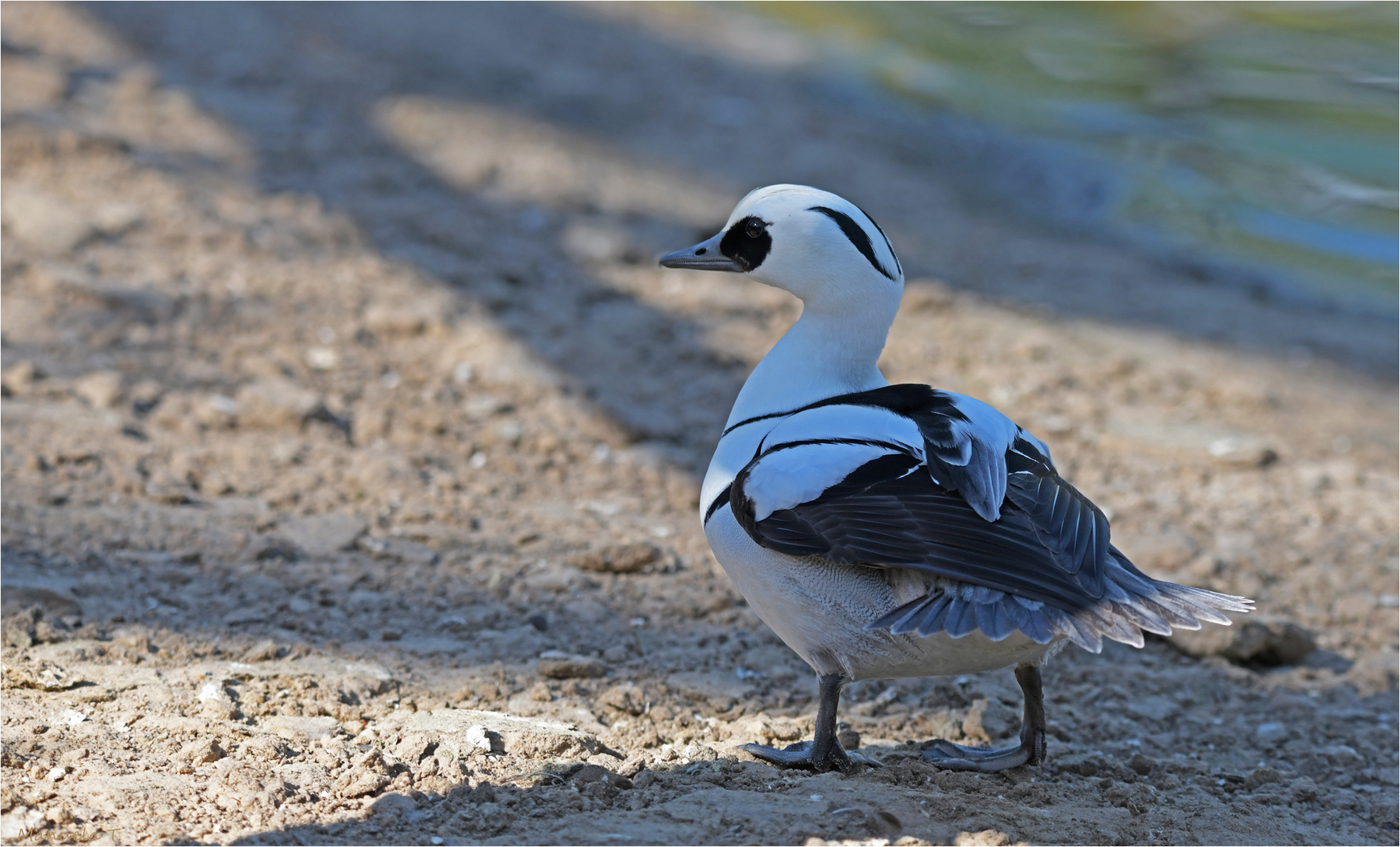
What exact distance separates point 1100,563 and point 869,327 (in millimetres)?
799

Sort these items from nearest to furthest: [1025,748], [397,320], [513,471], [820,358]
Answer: [1025,748] < [820,358] < [513,471] < [397,320]

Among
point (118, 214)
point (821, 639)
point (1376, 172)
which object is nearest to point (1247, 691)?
point (821, 639)

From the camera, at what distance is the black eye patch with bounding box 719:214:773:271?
3084 millimetres

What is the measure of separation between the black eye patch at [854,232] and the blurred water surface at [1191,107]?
5.62m

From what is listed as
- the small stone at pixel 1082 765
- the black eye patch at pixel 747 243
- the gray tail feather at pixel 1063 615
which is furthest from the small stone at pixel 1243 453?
the black eye patch at pixel 747 243

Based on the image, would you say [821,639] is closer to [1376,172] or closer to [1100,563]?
[1100,563]

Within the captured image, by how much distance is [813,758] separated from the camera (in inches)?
111

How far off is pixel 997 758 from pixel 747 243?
1.34 metres

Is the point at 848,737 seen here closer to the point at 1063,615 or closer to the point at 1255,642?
the point at 1063,615

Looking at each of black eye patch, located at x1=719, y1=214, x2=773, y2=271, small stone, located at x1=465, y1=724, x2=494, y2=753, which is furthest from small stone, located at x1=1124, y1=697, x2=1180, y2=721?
small stone, located at x1=465, y1=724, x2=494, y2=753

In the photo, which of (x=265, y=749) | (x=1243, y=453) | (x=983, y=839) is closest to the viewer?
(x=983, y=839)

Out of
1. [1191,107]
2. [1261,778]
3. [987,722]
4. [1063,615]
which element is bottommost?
[987,722]

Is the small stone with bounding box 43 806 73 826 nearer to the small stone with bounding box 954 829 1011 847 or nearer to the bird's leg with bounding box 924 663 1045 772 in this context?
the small stone with bounding box 954 829 1011 847

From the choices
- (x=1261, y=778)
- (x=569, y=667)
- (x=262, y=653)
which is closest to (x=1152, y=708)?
(x=1261, y=778)
